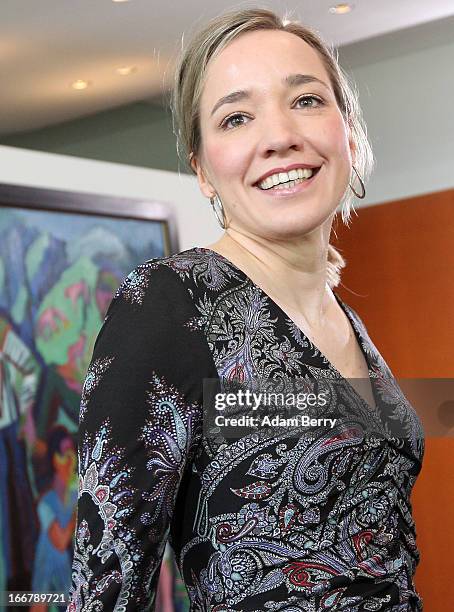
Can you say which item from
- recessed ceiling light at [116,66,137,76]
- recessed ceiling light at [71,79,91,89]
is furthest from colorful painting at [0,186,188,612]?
recessed ceiling light at [71,79,91,89]

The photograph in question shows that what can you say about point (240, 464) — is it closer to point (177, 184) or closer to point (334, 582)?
point (334, 582)

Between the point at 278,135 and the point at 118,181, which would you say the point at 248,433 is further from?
the point at 118,181

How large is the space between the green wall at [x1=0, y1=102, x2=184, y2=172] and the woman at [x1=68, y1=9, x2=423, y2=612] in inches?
224

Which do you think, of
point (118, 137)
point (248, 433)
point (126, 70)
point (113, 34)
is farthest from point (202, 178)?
point (118, 137)

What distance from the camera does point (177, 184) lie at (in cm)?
359

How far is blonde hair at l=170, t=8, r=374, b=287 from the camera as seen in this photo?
1232 mm

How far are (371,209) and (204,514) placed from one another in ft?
13.7

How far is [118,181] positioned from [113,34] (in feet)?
7.12

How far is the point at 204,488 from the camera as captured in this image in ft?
3.39

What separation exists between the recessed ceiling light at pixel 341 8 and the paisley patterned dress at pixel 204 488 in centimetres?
429

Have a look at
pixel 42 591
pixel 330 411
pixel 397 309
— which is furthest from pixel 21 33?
pixel 330 411

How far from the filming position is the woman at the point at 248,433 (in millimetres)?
999

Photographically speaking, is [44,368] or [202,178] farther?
[44,368]

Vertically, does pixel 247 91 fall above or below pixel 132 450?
above
